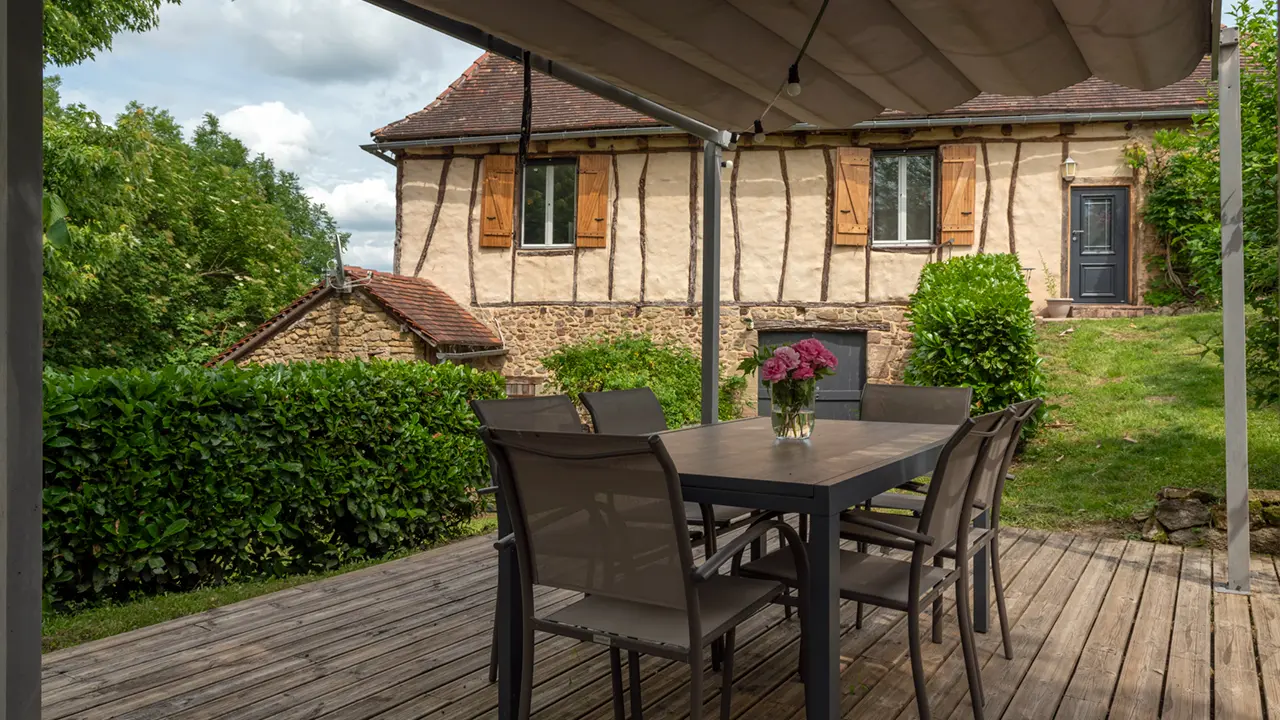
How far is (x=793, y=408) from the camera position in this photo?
10.4ft

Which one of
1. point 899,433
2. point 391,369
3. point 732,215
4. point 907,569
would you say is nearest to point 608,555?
point 907,569

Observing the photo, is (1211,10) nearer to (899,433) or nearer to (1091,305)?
(899,433)

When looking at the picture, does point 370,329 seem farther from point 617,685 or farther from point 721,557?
point 721,557

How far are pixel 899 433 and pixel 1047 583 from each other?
141cm

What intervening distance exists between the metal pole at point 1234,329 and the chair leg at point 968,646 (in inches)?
82.1

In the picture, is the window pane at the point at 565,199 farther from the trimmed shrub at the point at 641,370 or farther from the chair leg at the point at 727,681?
the chair leg at the point at 727,681

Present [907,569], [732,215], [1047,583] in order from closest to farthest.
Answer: [907,569] → [1047,583] → [732,215]

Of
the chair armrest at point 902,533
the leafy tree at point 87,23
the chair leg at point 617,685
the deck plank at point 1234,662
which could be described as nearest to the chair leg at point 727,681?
the chair leg at point 617,685

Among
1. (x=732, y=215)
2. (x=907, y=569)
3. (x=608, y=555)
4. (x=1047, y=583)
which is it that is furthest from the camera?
(x=732, y=215)

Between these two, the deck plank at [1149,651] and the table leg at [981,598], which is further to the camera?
the table leg at [981,598]

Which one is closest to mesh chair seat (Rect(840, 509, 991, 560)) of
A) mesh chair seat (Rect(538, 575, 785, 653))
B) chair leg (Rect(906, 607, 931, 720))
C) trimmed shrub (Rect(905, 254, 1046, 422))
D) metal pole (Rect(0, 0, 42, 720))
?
chair leg (Rect(906, 607, 931, 720))

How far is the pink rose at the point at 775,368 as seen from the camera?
122 inches

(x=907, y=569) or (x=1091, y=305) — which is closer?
(x=907, y=569)

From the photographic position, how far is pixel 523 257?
11680mm
